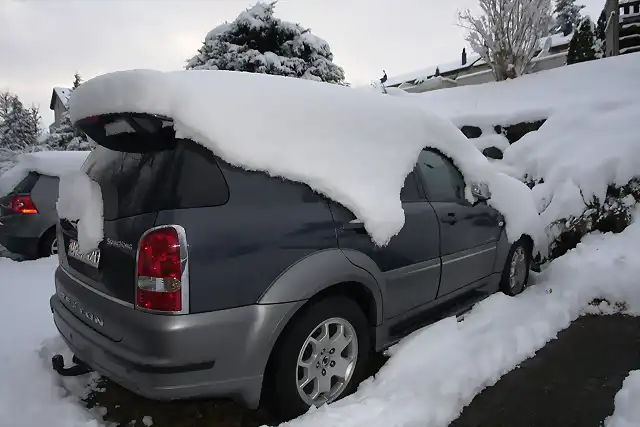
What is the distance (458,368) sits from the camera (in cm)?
263

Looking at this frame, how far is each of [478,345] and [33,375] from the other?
283 cm

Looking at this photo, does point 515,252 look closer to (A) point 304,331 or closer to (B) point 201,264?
(A) point 304,331

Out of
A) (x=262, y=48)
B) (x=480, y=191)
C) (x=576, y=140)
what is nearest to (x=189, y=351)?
(x=480, y=191)

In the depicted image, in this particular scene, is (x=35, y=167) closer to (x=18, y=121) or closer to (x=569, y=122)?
(x=569, y=122)

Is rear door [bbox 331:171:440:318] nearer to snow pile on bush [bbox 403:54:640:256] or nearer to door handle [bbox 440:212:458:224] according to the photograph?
door handle [bbox 440:212:458:224]

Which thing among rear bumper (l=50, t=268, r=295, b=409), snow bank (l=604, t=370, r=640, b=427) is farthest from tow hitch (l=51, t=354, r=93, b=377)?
snow bank (l=604, t=370, r=640, b=427)

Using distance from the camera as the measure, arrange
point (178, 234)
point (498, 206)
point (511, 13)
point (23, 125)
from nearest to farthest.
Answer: point (178, 234) < point (498, 206) < point (511, 13) < point (23, 125)

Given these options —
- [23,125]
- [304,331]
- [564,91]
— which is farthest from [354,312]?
[23,125]

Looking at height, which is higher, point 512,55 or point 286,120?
point 512,55

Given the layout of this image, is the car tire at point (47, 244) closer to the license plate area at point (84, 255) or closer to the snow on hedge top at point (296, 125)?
the license plate area at point (84, 255)

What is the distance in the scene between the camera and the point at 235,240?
6.32 feet

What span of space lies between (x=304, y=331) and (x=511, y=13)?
40.0ft

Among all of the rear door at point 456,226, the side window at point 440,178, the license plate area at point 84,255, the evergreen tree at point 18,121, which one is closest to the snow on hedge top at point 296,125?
the side window at point 440,178

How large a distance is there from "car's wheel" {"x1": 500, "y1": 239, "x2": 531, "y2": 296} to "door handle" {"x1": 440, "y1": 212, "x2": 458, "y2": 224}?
1.05 m
